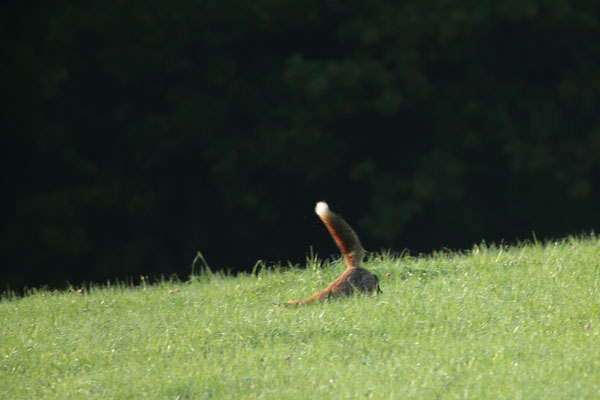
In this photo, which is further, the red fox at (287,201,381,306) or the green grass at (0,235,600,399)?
the red fox at (287,201,381,306)

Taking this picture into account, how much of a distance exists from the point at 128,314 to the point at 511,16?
13129 mm

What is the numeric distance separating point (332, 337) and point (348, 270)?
2.57ft

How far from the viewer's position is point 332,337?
16.1ft

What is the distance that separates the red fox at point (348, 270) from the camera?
5512 millimetres

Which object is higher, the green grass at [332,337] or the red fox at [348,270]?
the red fox at [348,270]

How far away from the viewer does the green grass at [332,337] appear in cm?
428

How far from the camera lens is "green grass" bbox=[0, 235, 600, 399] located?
4281mm

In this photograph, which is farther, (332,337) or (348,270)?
(348,270)

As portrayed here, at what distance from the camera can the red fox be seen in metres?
5.51

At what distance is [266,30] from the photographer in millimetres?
17109

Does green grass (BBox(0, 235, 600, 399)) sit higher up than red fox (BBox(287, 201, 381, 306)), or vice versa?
red fox (BBox(287, 201, 381, 306))

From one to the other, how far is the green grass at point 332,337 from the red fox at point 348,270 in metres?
0.11

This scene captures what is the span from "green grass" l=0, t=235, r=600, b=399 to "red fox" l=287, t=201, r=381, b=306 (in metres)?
0.11

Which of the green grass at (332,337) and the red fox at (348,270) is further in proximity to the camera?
the red fox at (348,270)
